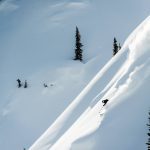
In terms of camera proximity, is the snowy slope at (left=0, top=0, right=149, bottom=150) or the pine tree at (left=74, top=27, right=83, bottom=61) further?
the pine tree at (left=74, top=27, right=83, bottom=61)

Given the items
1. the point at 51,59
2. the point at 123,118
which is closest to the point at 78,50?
the point at 51,59

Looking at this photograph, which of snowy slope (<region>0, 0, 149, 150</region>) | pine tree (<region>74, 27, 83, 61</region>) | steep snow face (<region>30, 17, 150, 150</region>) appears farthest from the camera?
pine tree (<region>74, 27, 83, 61</region>)

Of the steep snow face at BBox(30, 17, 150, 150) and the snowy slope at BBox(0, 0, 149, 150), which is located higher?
the steep snow face at BBox(30, 17, 150, 150)

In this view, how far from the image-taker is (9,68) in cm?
8212

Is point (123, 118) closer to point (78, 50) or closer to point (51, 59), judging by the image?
point (78, 50)

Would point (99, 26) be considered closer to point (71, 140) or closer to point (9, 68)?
point (9, 68)

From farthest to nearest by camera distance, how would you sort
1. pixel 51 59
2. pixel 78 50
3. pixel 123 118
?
pixel 51 59 → pixel 78 50 → pixel 123 118

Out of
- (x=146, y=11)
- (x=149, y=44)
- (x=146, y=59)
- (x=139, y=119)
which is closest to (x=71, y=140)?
(x=139, y=119)

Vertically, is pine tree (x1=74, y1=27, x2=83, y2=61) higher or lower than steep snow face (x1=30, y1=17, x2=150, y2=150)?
lower

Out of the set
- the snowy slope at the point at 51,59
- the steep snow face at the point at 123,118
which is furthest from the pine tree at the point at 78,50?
the steep snow face at the point at 123,118

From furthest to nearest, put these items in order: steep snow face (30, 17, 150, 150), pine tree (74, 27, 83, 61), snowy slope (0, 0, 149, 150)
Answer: pine tree (74, 27, 83, 61) → snowy slope (0, 0, 149, 150) → steep snow face (30, 17, 150, 150)

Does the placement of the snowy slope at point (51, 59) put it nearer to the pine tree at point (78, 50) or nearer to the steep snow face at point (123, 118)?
the pine tree at point (78, 50)

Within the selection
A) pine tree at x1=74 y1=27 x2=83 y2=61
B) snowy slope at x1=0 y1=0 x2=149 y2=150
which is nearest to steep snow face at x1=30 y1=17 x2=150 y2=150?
snowy slope at x1=0 y1=0 x2=149 y2=150

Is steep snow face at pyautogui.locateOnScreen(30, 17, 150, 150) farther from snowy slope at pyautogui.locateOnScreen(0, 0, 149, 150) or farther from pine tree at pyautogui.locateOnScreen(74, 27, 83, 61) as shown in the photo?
pine tree at pyautogui.locateOnScreen(74, 27, 83, 61)
